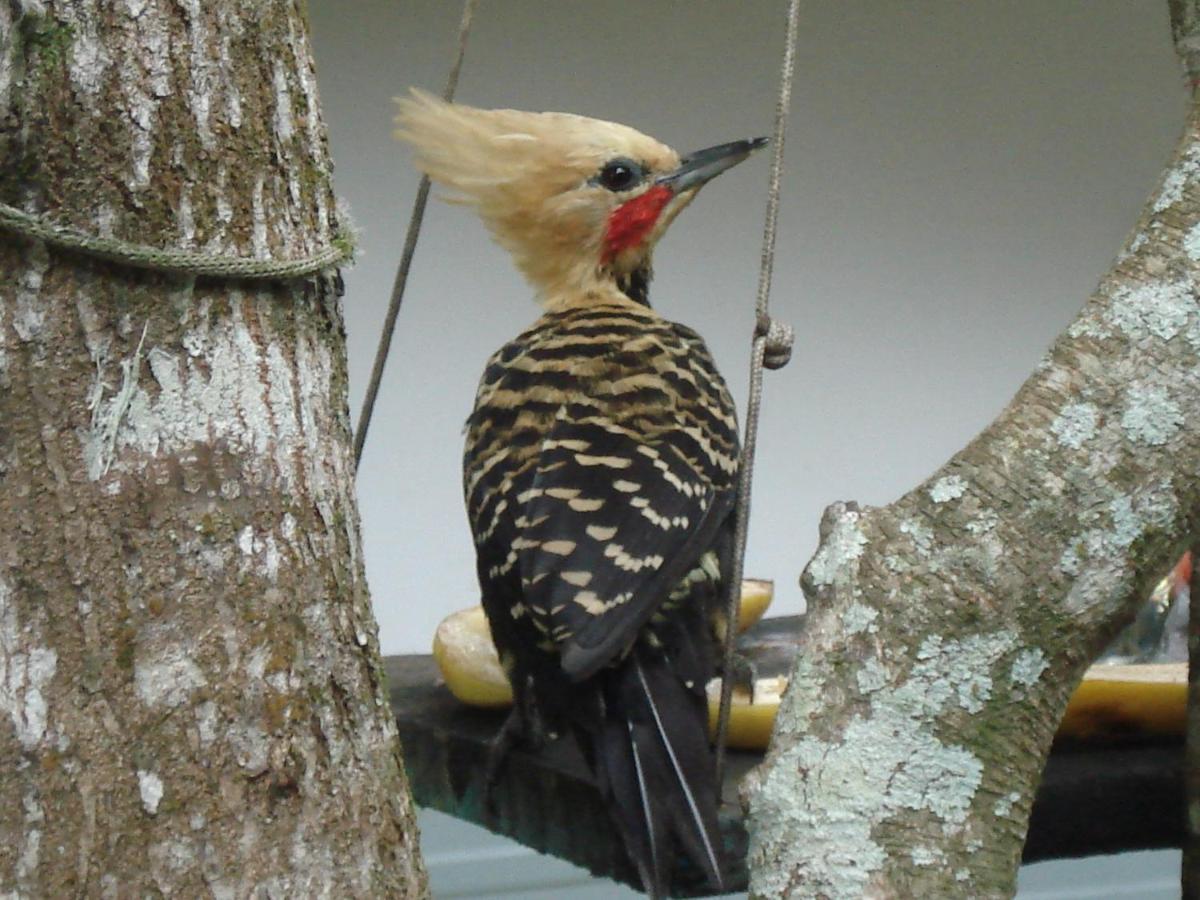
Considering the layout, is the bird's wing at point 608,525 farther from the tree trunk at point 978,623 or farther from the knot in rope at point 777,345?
the tree trunk at point 978,623

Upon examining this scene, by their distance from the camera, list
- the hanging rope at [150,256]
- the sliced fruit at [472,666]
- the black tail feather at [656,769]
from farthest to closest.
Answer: the sliced fruit at [472,666]
the black tail feather at [656,769]
the hanging rope at [150,256]

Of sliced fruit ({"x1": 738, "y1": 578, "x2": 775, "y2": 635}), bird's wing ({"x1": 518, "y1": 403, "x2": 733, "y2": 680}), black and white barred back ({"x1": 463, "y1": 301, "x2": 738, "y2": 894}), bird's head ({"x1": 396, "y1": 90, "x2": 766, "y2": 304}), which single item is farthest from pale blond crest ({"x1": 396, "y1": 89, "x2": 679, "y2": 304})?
sliced fruit ({"x1": 738, "y1": 578, "x2": 775, "y2": 635})

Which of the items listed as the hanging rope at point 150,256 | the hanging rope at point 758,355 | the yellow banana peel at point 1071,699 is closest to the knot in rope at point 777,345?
the hanging rope at point 758,355

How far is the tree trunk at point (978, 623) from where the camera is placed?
0.79 m

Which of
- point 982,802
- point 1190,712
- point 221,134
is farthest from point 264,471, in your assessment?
point 1190,712

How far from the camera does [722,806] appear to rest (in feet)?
3.67

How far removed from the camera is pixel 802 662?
0.83 metres

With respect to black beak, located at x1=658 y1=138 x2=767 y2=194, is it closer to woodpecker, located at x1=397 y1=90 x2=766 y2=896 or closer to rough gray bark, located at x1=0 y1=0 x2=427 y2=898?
woodpecker, located at x1=397 y1=90 x2=766 y2=896

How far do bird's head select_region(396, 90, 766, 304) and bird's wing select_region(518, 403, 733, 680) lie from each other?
11.2 inches

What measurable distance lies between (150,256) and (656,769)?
622 millimetres

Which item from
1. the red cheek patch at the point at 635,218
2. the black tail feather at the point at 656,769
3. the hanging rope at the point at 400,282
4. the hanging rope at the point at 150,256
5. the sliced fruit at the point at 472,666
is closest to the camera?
the hanging rope at the point at 150,256

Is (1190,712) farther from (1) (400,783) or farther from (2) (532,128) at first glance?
(2) (532,128)

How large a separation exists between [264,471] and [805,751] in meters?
0.35

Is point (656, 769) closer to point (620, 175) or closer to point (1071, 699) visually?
point (1071, 699)
